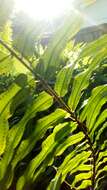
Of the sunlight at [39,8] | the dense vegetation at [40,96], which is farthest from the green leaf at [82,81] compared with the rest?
the sunlight at [39,8]

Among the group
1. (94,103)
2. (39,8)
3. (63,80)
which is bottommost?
(94,103)

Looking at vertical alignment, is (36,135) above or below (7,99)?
below

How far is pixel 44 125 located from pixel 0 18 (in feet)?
0.99

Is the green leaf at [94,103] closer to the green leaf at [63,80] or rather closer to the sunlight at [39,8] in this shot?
the green leaf at [63,80]

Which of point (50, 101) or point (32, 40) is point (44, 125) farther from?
point (32, 40)

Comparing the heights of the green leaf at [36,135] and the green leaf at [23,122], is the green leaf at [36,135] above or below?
below

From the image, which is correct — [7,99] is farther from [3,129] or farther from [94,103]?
[94,103]

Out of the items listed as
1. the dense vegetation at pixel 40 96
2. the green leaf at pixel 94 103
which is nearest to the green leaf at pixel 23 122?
the dense vegetation at pixel 40 96

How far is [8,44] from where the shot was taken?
100cm

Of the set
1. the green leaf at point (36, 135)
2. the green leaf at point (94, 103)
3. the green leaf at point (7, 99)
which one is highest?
the green leaf at point (7, 99)

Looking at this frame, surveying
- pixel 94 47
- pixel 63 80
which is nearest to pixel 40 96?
pixel 63 80

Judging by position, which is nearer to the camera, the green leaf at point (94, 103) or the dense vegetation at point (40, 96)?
the dense vegetation at point (40, 96)

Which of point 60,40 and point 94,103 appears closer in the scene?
point 60,40

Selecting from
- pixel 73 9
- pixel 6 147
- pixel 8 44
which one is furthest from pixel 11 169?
pixel 73 9
